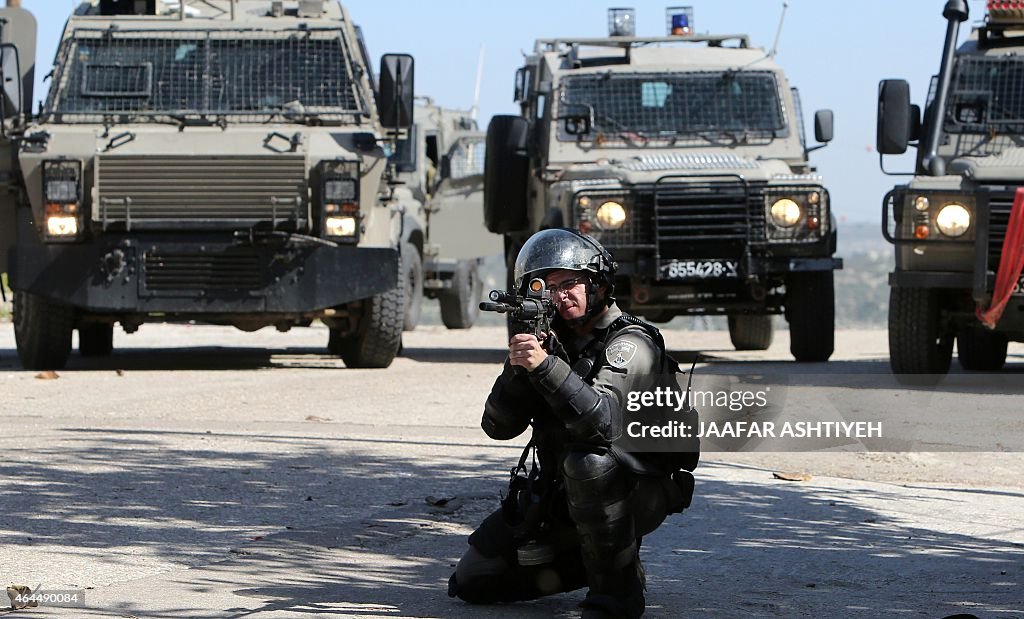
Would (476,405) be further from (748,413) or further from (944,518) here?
(944,518)

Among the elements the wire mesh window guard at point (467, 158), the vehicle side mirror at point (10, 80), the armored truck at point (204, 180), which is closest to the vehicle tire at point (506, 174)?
the armored truck at point (204, 180)

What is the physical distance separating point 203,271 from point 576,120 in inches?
133

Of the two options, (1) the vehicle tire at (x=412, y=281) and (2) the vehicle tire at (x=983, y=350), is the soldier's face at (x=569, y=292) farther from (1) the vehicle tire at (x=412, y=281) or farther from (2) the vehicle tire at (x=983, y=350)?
(1) the vehicle tire at (x=412, y=281)

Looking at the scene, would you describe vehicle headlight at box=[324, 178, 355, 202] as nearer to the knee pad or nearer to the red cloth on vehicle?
the red cloth on vehicle

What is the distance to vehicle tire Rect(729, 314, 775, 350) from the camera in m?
16.9

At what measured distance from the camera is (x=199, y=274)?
1263 centimetres

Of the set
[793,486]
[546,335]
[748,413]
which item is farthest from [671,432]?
[748,413]

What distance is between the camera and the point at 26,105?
1336 cm

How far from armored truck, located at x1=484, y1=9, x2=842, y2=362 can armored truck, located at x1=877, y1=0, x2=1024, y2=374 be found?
1134 millimetres

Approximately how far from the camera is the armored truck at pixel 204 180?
41.2ft

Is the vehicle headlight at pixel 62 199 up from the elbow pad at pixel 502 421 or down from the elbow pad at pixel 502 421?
down

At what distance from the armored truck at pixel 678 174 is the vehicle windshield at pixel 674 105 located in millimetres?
11

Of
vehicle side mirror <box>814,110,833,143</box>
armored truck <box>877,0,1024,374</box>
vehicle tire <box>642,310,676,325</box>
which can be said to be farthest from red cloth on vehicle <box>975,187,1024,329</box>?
vehicle tire <box>642,310,676,325</box>
